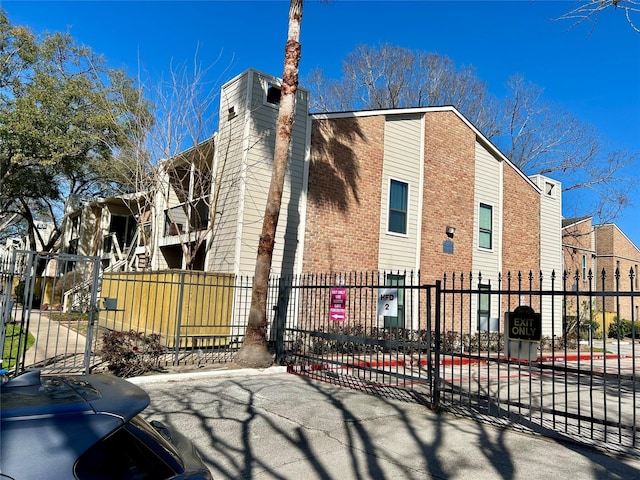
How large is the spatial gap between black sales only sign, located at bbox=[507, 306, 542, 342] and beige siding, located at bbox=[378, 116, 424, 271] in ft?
31.8

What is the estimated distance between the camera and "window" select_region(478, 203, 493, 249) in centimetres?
1933

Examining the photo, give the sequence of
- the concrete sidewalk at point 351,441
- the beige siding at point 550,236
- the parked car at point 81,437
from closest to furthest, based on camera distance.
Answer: the parked car at point 81,437 < the concrete sidewalk at point 351,441 < the beige siding at point 550,236

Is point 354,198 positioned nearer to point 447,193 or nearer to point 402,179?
point 402,179

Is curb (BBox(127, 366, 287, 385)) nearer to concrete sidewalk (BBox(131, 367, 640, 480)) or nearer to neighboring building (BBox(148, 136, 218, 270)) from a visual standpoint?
concrete sidewalk (BBox(131, 367, 640, 480))

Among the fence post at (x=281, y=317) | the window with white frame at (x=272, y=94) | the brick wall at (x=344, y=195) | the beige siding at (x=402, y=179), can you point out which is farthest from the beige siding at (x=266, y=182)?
the beige siding at (x=402, y=179)

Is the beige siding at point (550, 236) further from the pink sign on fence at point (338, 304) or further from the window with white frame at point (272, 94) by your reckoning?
the pink sign on fence at point (338, 304)

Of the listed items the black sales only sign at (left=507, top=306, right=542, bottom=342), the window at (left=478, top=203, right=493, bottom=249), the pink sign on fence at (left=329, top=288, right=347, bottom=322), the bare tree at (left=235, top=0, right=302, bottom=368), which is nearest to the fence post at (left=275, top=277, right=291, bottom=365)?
the bare tree at (left=235, top=0, right=302, bottom=368)

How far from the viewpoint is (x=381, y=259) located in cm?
1594

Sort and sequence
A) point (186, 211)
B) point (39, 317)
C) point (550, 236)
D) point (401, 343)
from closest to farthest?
point (401, 343) → point (39, 317) → point (186, 211) → point (550, 236)

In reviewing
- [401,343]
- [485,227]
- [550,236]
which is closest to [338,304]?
[401,343]

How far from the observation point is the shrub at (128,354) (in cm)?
865

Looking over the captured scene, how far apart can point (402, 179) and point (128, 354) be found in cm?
1120

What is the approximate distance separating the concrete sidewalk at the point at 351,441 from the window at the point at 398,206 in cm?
928

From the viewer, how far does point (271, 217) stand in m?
10.3
